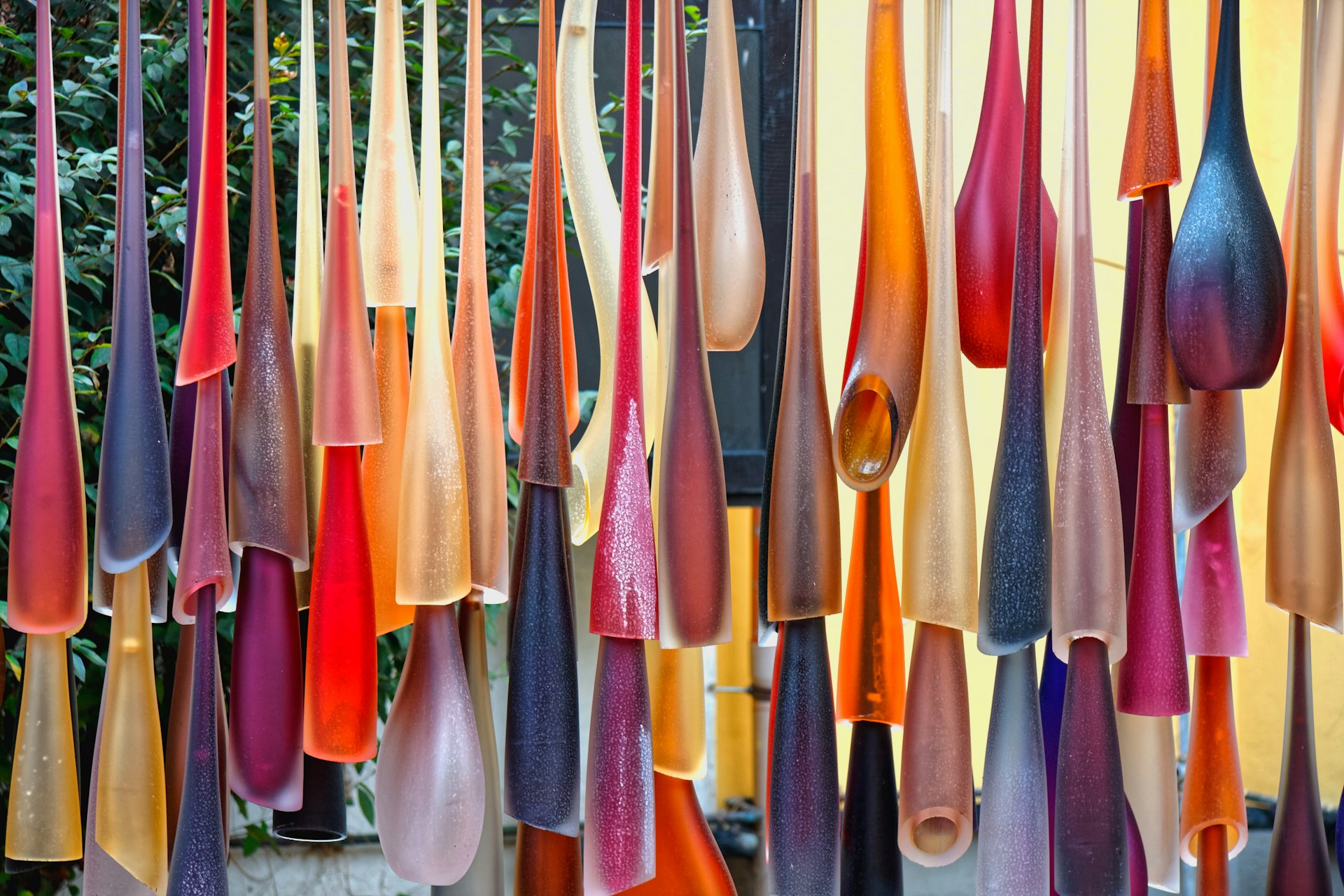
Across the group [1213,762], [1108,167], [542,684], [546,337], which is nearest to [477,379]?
[546,337]

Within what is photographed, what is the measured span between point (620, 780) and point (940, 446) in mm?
249

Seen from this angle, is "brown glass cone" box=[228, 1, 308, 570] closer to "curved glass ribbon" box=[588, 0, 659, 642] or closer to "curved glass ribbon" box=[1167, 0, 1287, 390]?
"curved glass ribbon" box=[588, 0, 659, 642]

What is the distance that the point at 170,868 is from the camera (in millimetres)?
611

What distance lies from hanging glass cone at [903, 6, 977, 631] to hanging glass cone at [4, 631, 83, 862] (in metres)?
0.49

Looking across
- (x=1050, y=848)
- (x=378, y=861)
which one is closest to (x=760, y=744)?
(x=378, y=861)

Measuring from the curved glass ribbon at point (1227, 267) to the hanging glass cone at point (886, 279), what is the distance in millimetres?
137

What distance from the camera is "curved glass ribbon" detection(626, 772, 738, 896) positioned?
0.65 meters

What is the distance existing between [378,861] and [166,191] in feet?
3.36

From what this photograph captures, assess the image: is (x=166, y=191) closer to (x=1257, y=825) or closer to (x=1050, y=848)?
(x=1050, y=848)

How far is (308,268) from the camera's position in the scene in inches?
25.2

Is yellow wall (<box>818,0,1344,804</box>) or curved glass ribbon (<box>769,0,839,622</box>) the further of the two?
yellow wall (<box>818,0,1344,804</box>)

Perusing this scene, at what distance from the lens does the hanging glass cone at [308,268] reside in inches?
24.4

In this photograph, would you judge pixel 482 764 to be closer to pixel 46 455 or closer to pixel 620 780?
pixel 620 780

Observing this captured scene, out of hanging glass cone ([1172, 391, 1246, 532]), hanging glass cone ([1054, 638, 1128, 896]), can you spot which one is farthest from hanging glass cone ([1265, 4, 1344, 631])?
hanging glass cone ([1054, 638, 1128, 896])
